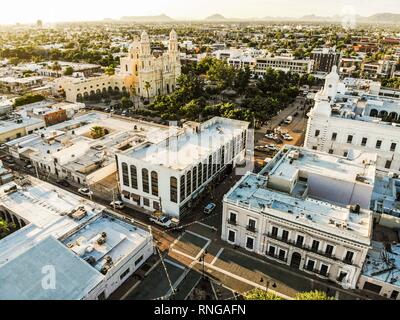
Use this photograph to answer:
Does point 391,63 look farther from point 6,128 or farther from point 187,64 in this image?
point 6,128

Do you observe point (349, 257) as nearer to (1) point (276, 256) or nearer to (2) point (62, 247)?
(1) point (276, 256)

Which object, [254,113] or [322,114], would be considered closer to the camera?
[322,114]

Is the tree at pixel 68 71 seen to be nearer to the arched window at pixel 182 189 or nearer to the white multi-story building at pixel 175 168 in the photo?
the white multi-story building at pixel 175 168

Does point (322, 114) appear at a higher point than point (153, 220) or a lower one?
higher

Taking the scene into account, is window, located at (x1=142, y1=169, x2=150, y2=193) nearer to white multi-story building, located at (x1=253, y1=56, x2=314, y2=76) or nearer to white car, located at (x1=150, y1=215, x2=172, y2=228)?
white car, located at (x1=150, y1=215, x2=172, y2=228)

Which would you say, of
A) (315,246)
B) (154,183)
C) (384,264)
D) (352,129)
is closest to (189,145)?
(154,183)

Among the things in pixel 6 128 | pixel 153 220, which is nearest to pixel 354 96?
pixel 153 220
